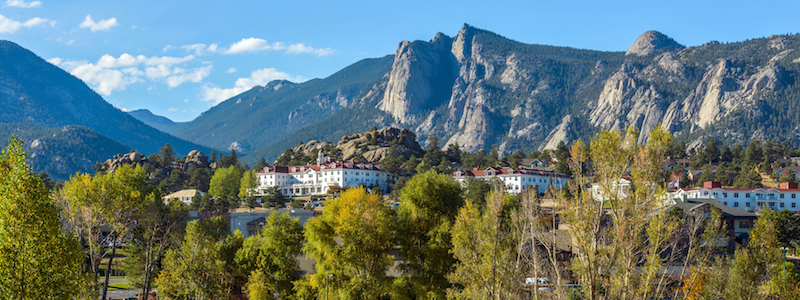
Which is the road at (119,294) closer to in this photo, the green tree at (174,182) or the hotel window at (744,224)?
the hotel window at (744,224)

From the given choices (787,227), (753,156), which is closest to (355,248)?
(787,227)

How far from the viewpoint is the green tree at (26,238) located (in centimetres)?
2448

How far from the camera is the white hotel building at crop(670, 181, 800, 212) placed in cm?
11625

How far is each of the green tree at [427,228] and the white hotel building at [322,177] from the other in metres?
101

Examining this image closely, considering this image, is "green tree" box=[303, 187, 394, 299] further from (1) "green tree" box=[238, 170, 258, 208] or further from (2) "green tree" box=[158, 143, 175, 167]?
(2) "green tree" box=[158, 143, 175, 167]

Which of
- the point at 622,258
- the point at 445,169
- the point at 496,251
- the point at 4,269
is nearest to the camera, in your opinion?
the point at 4,269

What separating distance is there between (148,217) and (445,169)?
11631 cm

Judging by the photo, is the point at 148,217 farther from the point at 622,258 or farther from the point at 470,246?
the point at 622,258

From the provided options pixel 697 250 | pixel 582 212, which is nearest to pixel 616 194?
pixel 582 212

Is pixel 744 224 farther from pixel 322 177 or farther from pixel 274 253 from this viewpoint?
pixel 322 177

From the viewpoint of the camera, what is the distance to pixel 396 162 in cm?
16912

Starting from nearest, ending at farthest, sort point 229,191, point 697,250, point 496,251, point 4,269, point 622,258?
point 4,269, point 622,258, point 697,250, point 496,251, point 229,191

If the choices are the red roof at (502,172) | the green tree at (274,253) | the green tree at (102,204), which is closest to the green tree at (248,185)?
the red roof at (502,172)

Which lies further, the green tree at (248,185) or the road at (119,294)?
the green tree at (248,185)
